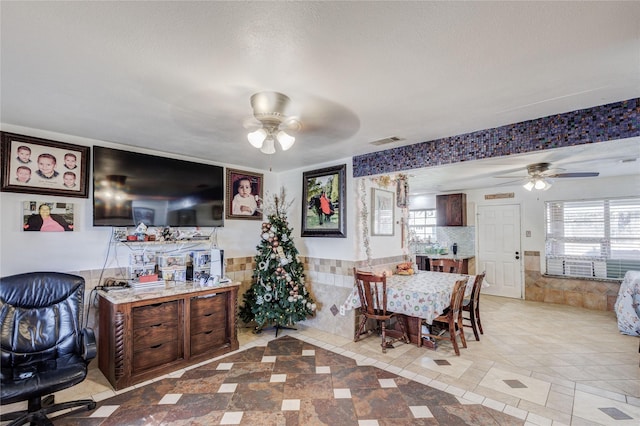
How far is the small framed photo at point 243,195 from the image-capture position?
14.3 feet

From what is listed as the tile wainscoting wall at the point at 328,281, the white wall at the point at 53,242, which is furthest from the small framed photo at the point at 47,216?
the tile wainscoting wall at the point at 328,281

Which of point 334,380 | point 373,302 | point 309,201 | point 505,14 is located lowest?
point 334,380

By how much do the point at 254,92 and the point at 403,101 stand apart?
1079 mm

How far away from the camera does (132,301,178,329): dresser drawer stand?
9.11ft

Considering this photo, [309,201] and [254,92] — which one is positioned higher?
[254,92]

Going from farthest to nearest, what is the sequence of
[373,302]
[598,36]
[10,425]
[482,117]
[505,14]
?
1. [373,302]
2. [482,117]
3. [10,425]
4. [598,36]
5. [505,14]

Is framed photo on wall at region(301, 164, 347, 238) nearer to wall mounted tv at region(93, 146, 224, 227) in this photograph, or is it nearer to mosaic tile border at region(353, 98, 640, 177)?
mosaic tile border at region(353, 98, 640, 177)

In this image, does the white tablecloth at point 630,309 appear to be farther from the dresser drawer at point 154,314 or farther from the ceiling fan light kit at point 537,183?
the dresser drawer at point 154,314

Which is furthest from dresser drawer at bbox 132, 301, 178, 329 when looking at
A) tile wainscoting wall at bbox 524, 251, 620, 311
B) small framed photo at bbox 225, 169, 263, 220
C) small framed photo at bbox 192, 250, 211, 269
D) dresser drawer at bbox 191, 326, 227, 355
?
tile wainscoting wall at bbox 524, 251, 620, 311

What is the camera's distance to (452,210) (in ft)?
21.9

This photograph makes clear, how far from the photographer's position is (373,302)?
3.59 m

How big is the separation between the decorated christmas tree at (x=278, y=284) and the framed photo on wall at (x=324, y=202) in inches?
19.2

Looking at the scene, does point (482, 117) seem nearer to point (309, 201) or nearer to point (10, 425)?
point (309, 201)

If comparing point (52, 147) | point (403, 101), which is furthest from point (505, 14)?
point (52, 147)
